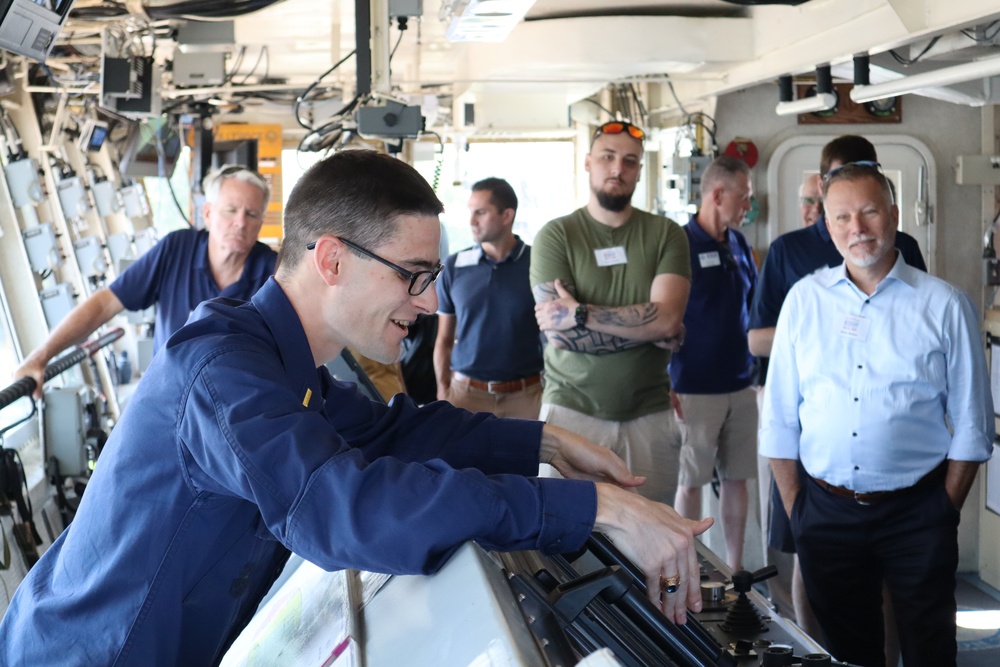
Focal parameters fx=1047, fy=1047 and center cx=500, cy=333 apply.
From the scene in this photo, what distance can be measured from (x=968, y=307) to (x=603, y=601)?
2038 millimetres

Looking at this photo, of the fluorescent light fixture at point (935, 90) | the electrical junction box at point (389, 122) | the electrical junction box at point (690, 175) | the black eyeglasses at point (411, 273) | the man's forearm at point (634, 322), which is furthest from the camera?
the electrical junction box at point (690, 175)

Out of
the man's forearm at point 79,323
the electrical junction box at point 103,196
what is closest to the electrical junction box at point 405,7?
the man's forearm at point 79,323

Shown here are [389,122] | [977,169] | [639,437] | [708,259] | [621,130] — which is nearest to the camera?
[639,437]

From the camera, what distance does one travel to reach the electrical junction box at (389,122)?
4.21 m

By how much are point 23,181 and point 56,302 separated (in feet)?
2.76

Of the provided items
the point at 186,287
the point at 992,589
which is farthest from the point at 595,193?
the point at 992,589

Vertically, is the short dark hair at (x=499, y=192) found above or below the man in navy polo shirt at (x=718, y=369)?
above

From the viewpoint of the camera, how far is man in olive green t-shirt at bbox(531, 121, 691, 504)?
12.1 ft

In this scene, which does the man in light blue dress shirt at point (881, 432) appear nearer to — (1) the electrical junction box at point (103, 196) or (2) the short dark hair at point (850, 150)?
(2) the short dark hair at point (850, 150)

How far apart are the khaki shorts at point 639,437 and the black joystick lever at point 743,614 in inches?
78.9

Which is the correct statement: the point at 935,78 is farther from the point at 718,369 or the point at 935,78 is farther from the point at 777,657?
the point at 777,657

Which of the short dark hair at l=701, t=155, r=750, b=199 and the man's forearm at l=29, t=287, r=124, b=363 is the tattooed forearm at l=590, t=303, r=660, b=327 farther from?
the man's forearm at l=29, t=287, r=124, b=363

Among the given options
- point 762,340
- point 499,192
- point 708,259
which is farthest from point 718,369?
point 499,192

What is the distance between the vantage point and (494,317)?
16.6 feet
